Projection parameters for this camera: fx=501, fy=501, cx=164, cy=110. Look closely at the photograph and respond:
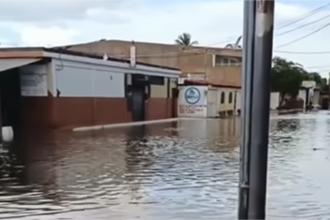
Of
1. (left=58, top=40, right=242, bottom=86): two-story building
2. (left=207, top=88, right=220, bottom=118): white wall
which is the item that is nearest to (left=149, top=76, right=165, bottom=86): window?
(left=207, top=88, right=220, bottom=118): white wall

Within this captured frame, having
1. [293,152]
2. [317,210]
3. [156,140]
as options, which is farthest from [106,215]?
[156,140]

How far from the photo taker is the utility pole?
8.31 feet

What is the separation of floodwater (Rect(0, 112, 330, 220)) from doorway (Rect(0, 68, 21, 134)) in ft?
29.0

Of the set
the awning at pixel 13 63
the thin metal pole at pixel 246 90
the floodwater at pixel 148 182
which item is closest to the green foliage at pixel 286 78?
the awning at pixel 13 63

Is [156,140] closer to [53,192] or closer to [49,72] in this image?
[49,72]

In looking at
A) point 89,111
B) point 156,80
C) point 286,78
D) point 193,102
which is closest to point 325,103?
point 286,78

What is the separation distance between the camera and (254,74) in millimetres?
2547

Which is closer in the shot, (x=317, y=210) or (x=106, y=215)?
(x=106, y=215)

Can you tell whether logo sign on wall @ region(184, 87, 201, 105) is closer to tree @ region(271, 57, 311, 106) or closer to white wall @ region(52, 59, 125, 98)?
white wall @ region(52, 59, 125, 98)

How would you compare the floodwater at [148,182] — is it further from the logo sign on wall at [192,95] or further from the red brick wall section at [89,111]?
the logo sign on wall at [192,95]

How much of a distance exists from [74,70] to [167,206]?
1801 centimetres

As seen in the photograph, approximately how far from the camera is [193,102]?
124ft

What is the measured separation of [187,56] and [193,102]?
1938 centimetres

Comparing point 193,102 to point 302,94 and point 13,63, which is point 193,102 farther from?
point 302,94
